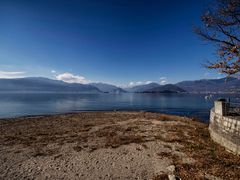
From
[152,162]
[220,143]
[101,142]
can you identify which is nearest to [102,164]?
[152,162]

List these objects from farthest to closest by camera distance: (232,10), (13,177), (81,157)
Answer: (232,10)
(81,157)
(13,177)

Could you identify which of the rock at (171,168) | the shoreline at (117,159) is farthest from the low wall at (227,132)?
the rock at (171,168)

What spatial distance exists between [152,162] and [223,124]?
20.9 feet

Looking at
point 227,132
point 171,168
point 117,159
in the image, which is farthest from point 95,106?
point 171,168

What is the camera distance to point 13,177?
25.1 ft

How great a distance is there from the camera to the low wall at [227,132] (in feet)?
31.4

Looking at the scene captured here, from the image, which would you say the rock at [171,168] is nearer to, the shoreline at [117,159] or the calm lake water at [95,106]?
the shoreline at [117,159]

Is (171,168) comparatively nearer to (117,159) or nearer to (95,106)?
(117,159)

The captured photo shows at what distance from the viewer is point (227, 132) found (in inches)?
412

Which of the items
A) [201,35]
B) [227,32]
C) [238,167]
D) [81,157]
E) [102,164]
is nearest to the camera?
A: [238,167]

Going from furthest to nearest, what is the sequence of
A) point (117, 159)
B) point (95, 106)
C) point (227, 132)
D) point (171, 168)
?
point (95, 106), point (227, 132), point (117, 159), point (171, 168)

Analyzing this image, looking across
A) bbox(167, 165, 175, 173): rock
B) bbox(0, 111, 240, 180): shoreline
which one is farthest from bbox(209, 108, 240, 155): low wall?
bbox(167, 165, 175, 173): rock

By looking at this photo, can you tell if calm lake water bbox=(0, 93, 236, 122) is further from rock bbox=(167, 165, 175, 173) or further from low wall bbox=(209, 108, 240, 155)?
rock bbox=(167, 165, 175, 173)

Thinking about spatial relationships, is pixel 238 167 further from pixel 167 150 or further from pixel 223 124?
pixel 167 150
